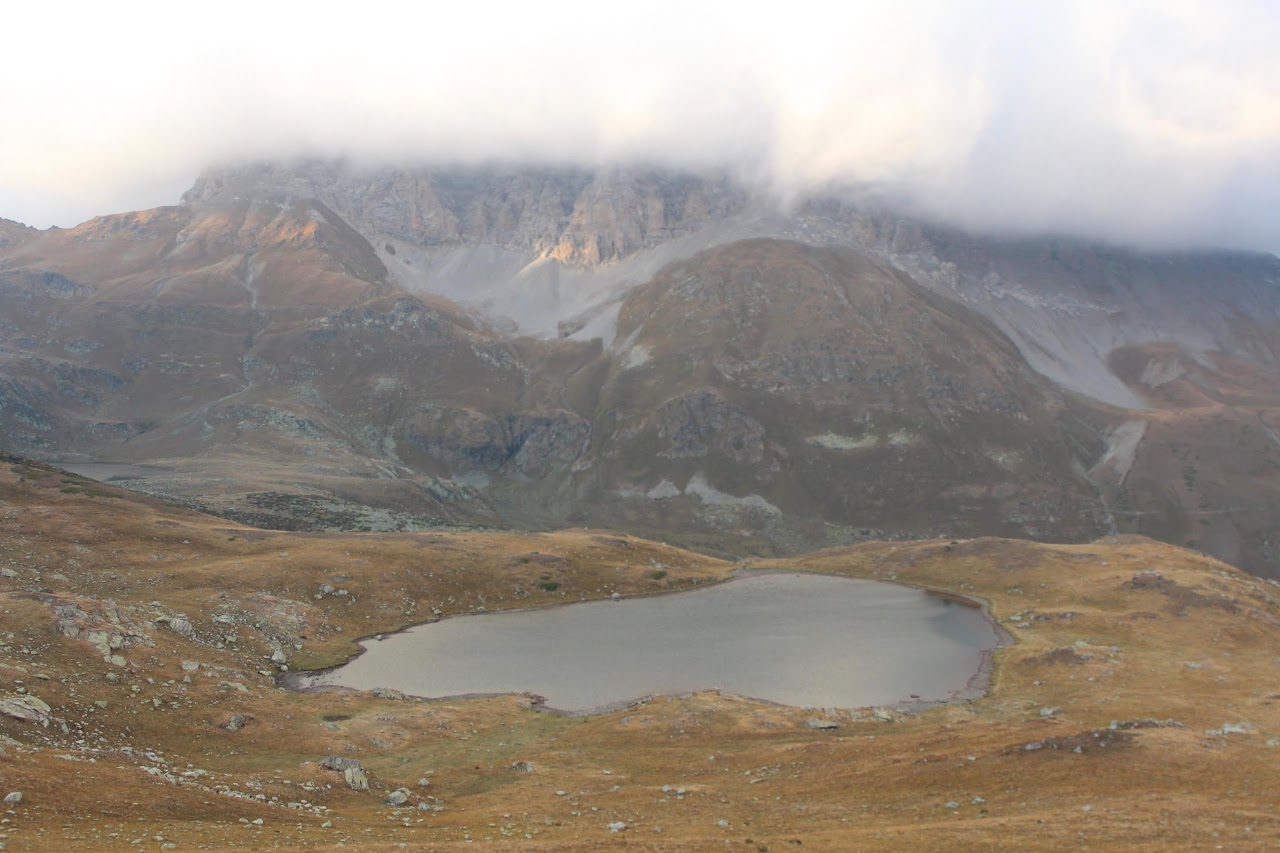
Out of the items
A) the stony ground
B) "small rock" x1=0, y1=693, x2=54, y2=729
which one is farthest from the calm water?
"small rock" x1=0, y1=693, x2=54, y2=729

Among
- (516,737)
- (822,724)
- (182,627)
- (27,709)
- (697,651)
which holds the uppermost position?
(27,709)

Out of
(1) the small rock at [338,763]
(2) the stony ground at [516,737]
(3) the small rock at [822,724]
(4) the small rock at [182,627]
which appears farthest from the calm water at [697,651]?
(1) the small rock at [338,763]

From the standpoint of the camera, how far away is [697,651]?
99875mm

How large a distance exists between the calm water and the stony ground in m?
6.02

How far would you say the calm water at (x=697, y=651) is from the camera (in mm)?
85000

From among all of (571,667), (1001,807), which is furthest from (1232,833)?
(571,667)

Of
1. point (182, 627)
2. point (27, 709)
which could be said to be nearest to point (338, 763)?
point (27, 709)

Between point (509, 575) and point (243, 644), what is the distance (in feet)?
166

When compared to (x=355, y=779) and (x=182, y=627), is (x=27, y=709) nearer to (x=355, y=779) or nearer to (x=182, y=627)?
(x=355, y=779)

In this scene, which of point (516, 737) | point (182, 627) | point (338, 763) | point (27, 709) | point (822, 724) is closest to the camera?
point (27, 709)

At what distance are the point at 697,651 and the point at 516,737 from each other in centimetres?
3472

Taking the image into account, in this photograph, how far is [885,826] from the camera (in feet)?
140

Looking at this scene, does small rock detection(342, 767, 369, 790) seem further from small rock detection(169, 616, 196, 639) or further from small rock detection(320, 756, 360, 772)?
small rock detection(169, 616, 196, 639)

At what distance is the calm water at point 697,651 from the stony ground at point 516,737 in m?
6.02
